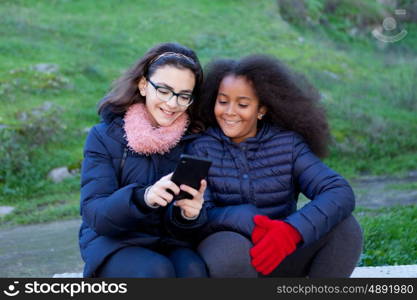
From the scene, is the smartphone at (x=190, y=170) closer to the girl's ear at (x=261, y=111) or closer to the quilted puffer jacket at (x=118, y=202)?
the quilted puffer jacket at (x=118, y=202)

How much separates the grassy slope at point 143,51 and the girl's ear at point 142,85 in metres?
3.61

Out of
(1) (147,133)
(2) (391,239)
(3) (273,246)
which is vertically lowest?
(2) (391,239)

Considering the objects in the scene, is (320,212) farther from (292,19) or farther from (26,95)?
(292,19)

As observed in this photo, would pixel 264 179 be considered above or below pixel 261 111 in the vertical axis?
below

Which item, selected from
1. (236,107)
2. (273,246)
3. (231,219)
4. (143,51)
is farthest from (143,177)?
(143,51)

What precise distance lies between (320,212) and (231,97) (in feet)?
2.28

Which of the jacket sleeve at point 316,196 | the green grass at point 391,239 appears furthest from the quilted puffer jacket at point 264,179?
the green grass at point 391,239

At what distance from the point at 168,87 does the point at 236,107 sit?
340 mm

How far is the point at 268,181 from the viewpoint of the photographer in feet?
8.97

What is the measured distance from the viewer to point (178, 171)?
2361mm

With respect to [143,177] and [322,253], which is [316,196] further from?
[143,177]

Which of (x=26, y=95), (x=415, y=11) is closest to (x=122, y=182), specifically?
(x=26, y=95)

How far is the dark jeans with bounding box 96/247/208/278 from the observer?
93.9 inches

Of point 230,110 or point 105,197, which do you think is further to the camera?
point 230,110
